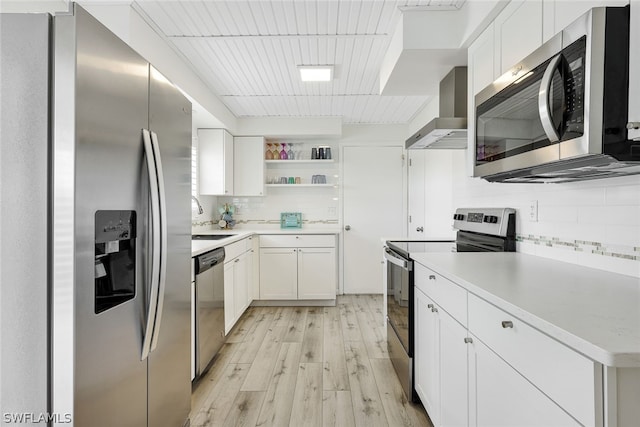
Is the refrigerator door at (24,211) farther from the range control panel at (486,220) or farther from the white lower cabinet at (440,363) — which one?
the range control panel at (486,220)

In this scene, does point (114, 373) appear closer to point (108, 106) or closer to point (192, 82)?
point (108, 106)

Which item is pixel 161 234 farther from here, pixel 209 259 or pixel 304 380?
pixel 304 380

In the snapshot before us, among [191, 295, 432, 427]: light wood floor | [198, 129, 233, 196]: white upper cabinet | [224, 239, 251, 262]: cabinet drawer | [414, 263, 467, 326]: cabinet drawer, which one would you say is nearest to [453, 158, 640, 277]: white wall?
[414, 263, 467, 326]: cabinet drawer

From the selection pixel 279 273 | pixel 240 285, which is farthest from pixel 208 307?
Result: pixel 279 273

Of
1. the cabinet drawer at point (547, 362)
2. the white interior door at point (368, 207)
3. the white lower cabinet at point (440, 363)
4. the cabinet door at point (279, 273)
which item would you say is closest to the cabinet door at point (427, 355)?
the white lower cabinet at point (440, 363)

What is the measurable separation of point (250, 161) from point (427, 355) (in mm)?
3436

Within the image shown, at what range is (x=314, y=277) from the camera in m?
4.25

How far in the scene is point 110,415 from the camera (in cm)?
112

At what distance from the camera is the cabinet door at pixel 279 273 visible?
4234mm

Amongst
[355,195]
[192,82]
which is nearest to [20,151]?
[192,82]

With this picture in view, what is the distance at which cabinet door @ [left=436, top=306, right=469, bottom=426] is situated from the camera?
1.37 meters

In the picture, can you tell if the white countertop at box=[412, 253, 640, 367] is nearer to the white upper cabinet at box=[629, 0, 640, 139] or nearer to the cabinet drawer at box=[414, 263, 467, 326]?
the cabinet drawer at box=[414, 263, 467, 326]

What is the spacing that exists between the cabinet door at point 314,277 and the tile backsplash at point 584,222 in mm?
2454

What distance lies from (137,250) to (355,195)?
383 centimetres
